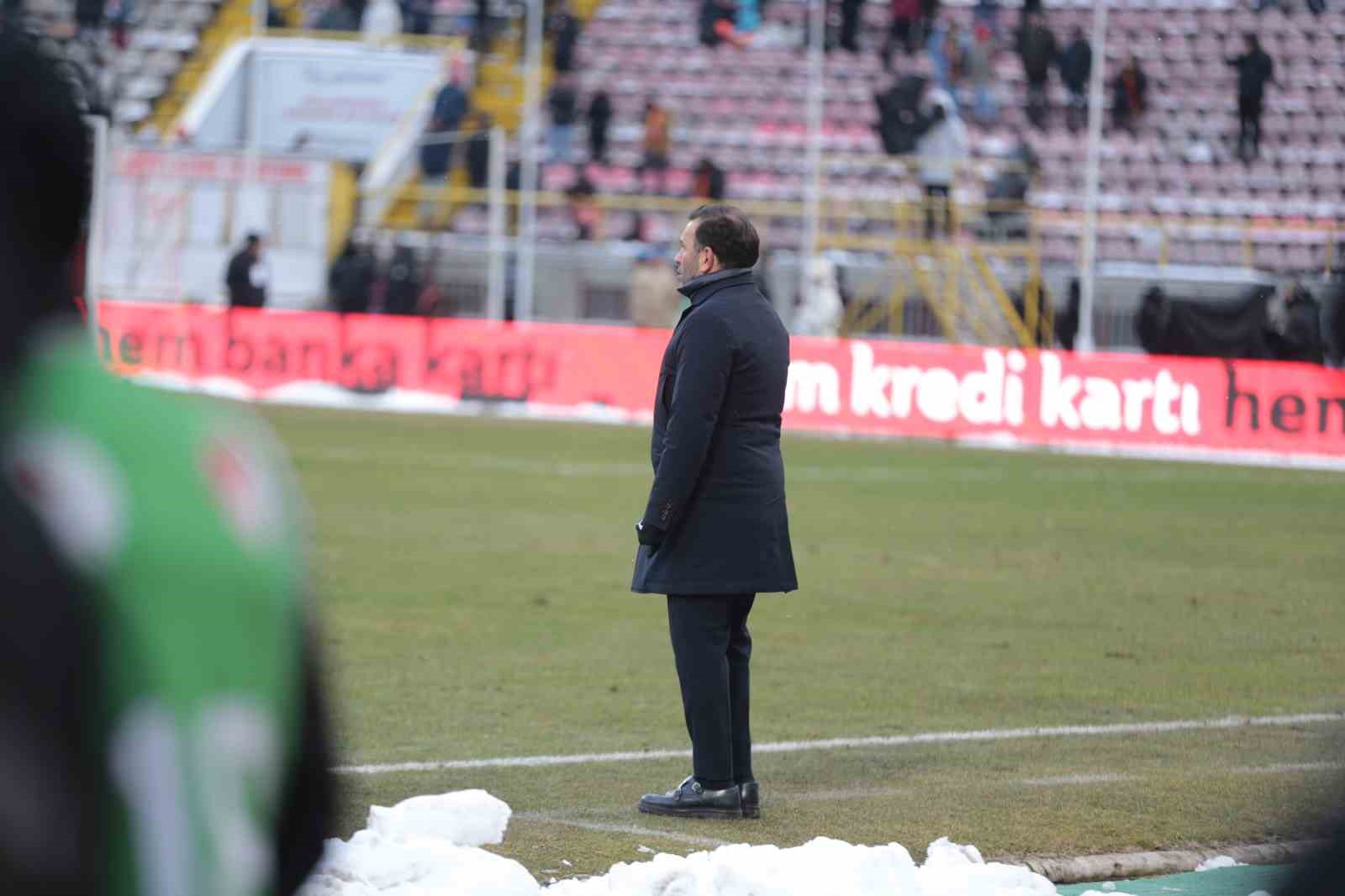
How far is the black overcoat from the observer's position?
6984 mm

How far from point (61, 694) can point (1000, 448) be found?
919 inches

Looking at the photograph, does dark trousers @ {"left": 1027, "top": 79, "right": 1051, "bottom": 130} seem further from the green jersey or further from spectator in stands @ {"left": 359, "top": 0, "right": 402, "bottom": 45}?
the green jersey

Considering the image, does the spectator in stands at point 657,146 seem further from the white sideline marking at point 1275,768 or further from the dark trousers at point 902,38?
the white sideline marking at point 1275,768

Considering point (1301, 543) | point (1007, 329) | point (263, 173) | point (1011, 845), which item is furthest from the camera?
point (263, 173)

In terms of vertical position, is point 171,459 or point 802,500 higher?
point 171,459

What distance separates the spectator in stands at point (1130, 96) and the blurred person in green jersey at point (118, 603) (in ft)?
119

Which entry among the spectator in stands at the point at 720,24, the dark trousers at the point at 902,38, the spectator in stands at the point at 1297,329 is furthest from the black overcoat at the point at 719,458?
the spectator in stands at the point at 720,24

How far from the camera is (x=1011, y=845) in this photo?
6969mm

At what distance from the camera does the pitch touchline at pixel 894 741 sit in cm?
811

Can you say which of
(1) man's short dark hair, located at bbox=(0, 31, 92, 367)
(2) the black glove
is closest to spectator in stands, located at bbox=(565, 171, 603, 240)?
(2) the black glove

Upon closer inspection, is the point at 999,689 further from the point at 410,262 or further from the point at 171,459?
the point at 410,262

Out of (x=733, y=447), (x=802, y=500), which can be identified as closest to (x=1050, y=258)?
(x=802, y=500)

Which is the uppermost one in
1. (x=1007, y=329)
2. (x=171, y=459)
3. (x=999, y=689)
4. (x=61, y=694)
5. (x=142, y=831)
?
(x=171, y=459)

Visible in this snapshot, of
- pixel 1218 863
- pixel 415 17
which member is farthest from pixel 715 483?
pixel 415 17
